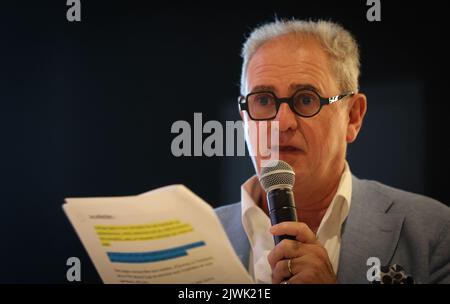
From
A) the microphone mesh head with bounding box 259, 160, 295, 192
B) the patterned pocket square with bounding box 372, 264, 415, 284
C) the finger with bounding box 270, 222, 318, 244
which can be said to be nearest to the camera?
the finger with bounding box 270, 222, 318, 244

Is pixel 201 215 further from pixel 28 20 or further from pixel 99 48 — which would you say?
pixel 28 20

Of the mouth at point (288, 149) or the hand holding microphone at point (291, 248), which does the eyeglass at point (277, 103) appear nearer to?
the mouth at point (288, 149)

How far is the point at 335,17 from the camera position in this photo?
2.01m

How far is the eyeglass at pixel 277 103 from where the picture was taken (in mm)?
1962

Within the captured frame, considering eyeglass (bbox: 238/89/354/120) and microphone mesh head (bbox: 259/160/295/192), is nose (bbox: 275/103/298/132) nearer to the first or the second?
eyeglass (bbox: 238/89/354/120)

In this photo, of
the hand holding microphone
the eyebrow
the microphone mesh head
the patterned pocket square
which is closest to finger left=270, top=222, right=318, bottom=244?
the hand holding microphone

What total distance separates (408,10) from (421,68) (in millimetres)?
231

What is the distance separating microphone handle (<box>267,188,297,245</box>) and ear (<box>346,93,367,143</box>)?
30.9 inches

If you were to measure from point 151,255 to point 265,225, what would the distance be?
36.3 inches

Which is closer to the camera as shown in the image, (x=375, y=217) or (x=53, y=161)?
(x=375, y=217)

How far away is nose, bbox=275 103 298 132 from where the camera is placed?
194 centimetres

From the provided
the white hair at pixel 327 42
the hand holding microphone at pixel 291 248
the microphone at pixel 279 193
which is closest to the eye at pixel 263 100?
the white hair at pixel 327 42

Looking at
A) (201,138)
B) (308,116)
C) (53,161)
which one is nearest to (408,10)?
(308,116)

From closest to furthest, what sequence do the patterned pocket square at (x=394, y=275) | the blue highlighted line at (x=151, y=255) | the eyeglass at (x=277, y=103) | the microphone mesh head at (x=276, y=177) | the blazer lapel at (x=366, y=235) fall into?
the blue highlighted line at (x=151, y=255) → the microphone mesh head at (x=276, y=177) → the patterned pocket square at (x=394, y=275) → the blazer lapel at (x=366, y=235) → the eyeglass at (x=277, y=103)
